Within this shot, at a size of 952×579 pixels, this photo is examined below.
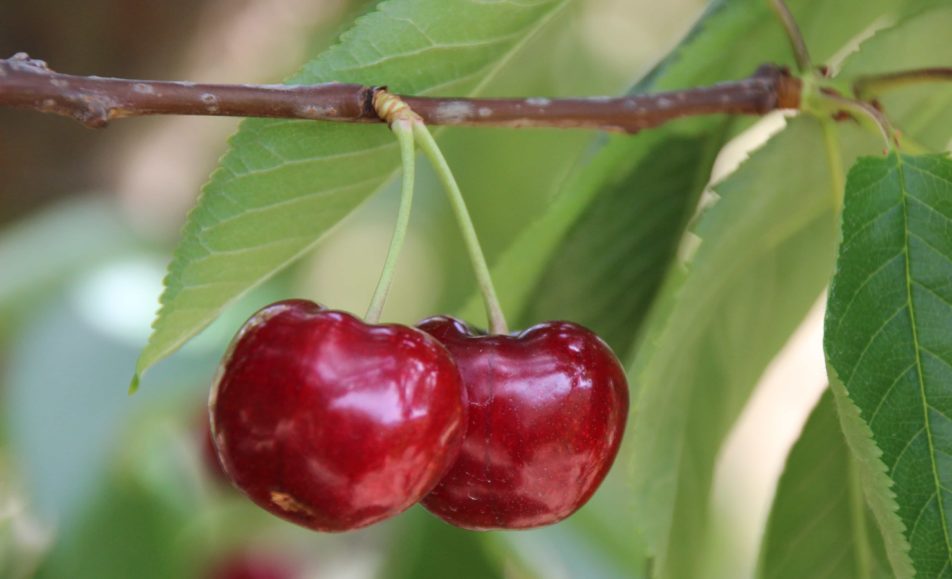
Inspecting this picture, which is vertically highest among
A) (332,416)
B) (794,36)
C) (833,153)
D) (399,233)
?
(794,36)

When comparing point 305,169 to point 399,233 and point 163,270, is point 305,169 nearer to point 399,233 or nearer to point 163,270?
point 399,233

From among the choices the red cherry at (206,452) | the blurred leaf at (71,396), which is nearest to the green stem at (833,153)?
the blurred leaf at (71,396)

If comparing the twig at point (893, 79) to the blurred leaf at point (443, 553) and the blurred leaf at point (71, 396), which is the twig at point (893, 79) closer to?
the blurred leaf at point (443, 553)

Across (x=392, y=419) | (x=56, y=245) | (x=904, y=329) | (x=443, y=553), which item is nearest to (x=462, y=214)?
(x=392, y=419)

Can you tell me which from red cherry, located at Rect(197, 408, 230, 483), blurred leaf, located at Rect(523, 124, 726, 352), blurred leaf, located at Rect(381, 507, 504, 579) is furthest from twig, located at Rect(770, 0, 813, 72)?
red cherry, located at Rect(197, 408, 230, 483)

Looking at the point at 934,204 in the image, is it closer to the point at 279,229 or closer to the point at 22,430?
the point at 279,229

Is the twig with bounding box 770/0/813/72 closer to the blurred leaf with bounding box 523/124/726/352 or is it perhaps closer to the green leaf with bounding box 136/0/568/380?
the blurred leaf with bounding box 523/124/726/352
